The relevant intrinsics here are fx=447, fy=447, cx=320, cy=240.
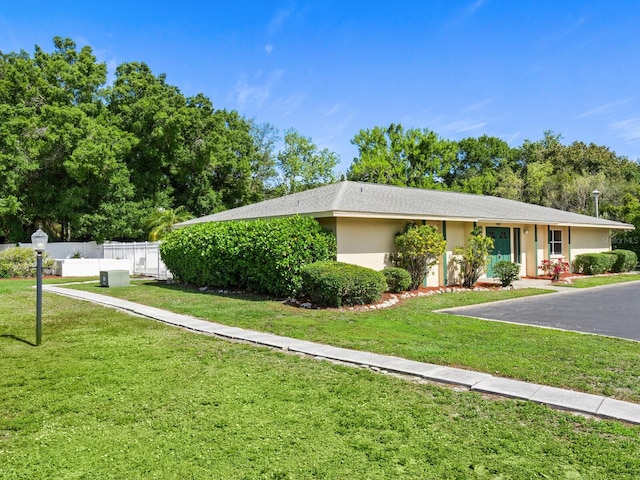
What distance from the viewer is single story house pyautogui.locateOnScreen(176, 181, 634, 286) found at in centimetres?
1383

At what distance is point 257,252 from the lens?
42.7ft

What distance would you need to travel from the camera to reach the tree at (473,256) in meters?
15.7

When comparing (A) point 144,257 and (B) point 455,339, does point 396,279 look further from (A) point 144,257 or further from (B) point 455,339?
(A) point 144,257

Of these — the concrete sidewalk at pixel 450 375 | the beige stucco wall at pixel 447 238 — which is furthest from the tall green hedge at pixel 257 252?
the concrete sidewalk at pixel 450 375

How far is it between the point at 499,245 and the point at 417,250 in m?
6.37

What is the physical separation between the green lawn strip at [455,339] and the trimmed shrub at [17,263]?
45.3ft

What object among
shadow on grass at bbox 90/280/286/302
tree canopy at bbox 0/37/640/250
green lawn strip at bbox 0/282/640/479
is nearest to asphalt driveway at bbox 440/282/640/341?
shadow on grass at bbox 90/280/286/302

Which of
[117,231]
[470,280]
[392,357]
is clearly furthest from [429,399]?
[117,231]

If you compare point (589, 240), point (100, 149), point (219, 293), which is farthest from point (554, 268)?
point (100, 149)

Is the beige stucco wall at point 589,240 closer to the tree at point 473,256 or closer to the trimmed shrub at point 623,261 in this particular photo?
the trimmed shrub at point 623,261

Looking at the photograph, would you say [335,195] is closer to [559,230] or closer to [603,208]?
[559,230]

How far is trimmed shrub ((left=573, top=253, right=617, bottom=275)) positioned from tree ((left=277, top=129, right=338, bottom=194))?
30.0 m

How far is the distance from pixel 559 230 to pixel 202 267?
55.9ft

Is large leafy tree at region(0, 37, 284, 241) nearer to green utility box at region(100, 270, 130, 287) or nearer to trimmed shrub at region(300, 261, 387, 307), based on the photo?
green utility box at region(100, 270, 130, 287)
